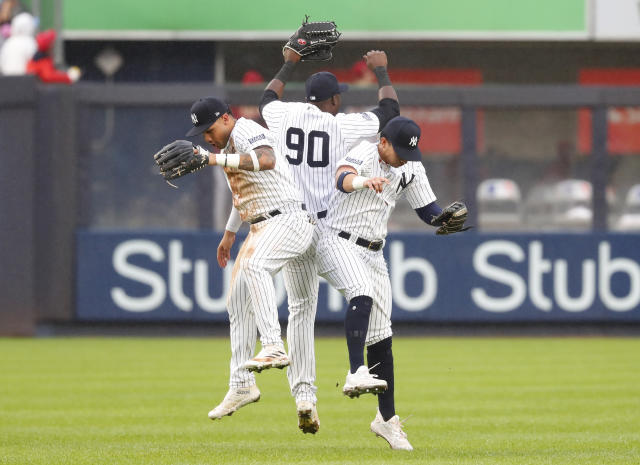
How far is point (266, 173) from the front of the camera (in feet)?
28.2

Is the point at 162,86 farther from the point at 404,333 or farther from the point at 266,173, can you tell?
the point at 266,173

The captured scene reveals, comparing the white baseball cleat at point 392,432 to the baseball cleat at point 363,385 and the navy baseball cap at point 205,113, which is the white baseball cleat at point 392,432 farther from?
the navy baseball cap at point 205,113

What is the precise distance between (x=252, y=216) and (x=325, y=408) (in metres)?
2.60

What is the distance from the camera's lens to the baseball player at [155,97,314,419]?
8250 millimetres

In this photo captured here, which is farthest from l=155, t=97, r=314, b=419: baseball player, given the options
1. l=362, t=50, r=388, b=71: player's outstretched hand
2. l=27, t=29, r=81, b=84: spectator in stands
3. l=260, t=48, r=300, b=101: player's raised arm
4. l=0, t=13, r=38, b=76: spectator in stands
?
l=0, t=13, r=38, b=76: spectator in stands

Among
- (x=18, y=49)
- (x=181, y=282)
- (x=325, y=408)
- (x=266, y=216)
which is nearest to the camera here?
(x=266, y=216)

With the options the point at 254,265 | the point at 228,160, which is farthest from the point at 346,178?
the point at 254,265

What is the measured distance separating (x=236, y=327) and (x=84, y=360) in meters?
6.19

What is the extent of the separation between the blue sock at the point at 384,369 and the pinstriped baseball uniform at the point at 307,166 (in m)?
0.42

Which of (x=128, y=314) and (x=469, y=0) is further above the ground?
(x=469, y=0)

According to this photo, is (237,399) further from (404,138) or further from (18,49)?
(18,49)

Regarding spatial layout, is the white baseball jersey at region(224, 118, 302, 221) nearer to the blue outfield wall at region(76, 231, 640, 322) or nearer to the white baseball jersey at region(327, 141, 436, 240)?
the white baseball jersey at region(327, 141, 436, 240)

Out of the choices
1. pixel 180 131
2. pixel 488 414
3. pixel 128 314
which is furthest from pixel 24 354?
pixel 488 414

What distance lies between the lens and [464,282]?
710 inches
